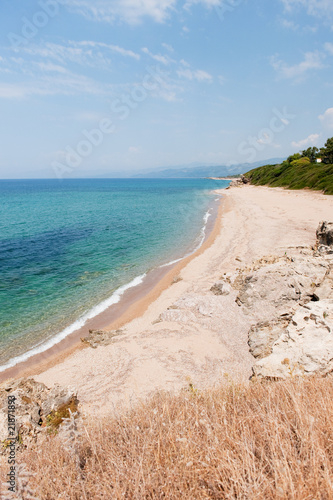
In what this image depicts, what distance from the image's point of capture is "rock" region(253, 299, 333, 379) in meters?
5.41

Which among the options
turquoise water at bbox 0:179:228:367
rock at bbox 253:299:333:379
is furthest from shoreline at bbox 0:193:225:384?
rock at bbox 253:299:333:379

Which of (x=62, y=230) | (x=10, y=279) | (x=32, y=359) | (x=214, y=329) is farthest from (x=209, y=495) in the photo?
(x=62, y=230)

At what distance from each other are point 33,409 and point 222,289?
830cm

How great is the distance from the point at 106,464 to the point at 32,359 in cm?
862

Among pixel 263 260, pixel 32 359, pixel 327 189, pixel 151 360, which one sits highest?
pixel 327 189

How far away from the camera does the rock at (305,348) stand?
5410 mm

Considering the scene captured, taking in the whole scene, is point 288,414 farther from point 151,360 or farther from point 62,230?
point 62,230

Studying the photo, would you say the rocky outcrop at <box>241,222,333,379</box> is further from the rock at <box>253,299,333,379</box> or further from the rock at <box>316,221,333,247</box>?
the rock at <box>316,221,333,247</box>

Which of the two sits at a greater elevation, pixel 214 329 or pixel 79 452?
pixel 79 452

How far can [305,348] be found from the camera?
592cm

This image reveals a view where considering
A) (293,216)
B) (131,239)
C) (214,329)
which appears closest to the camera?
(214,329)

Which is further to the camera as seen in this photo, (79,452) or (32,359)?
(32,359)

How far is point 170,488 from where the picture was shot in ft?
8.65

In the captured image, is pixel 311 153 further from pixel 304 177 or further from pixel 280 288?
pixel 280 288
